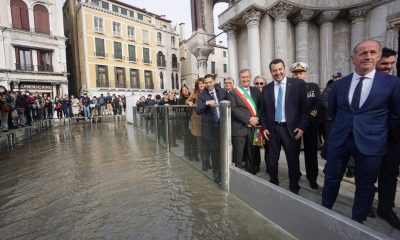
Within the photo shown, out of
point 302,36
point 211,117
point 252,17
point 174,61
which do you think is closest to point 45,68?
point 174,61

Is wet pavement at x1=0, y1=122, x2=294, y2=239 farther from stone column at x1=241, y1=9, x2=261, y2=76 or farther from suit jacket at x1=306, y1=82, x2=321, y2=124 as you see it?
stone column at x1=241, y1=9, x2=261, y2=76

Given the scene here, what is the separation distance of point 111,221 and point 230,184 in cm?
164

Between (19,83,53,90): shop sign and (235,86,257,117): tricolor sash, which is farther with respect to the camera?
(19,83,53,90): shop sign

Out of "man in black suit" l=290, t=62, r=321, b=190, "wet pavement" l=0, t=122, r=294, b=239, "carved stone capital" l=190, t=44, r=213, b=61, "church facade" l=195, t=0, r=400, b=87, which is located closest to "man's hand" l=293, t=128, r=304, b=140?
"man in black suit" l=290, t=62, r=321, b=190

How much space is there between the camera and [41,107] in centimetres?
1534

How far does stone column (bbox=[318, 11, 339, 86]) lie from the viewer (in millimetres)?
7859

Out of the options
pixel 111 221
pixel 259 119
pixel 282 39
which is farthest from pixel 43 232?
pixel 282 39

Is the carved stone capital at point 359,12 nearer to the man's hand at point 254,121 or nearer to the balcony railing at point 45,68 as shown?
the man's hand at point 254,121

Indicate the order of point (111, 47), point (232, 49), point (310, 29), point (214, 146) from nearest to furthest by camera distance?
point (214, 146) → point (310, 29) → point (232, 49) → point (111, 47)

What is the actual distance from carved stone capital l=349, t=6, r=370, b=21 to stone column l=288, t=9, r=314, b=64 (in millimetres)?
1179

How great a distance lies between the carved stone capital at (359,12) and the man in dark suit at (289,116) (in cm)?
610

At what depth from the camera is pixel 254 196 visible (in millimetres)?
2955

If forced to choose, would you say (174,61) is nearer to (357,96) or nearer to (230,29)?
(230,29)

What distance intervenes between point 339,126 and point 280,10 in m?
6.26
